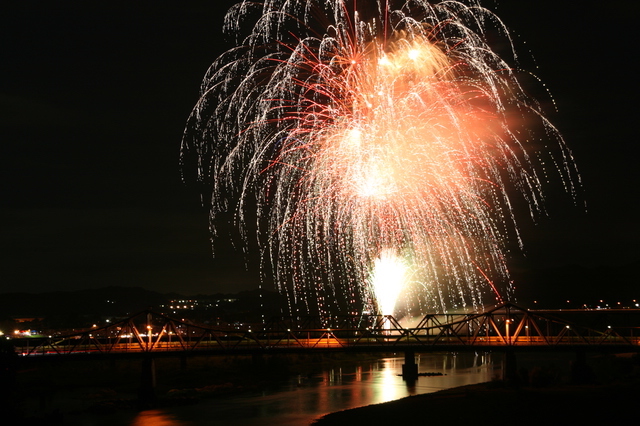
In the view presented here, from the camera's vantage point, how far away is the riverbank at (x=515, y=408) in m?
34.6

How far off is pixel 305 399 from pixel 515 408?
21.7 metres

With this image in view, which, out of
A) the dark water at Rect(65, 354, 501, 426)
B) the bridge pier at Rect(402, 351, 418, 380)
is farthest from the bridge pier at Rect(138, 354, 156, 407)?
the bridge pier at Rect(402, 351, 418, 380)

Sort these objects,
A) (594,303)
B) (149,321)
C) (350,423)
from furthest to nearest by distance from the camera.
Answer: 1. (594,303)
2. (149,321)
3. (350,423)

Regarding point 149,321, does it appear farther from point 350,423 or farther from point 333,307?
point 333,307

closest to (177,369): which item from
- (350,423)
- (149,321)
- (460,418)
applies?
(149,321)

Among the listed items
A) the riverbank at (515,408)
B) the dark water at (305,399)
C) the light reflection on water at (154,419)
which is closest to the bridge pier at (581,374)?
the riverbank at (515,408)

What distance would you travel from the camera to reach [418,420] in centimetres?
3862

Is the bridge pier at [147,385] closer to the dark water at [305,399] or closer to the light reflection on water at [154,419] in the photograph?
the dark water at [305,399]

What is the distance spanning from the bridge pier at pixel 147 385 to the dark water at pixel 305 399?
3.42 metres

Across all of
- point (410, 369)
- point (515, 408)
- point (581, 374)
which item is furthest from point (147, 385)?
point (581, 374)

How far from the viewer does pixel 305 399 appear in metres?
56.0

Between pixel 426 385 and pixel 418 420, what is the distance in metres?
22.5

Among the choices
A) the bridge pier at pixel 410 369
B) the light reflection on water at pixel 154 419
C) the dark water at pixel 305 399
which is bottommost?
the dark water at pixel 305 399

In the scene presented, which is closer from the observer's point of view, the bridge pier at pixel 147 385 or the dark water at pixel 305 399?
the dark water at pixel 305 399
